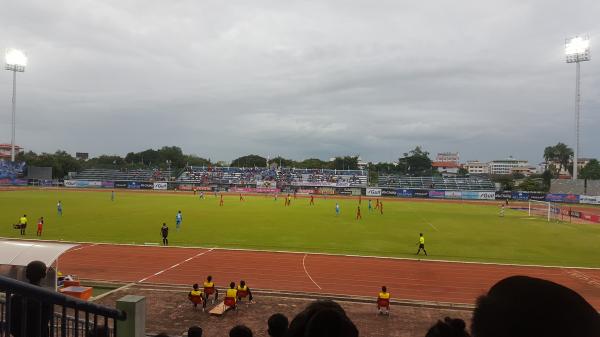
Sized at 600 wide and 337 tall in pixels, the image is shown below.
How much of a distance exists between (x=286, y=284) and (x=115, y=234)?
16.3 meters

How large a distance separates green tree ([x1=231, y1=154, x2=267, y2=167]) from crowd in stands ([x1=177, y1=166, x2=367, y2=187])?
5350 centimetres

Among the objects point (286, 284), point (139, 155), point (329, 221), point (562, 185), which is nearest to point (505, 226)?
point (329, 221)

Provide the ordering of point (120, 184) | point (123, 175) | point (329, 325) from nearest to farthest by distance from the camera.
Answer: point (329, 325) → point (120, 184) → point (123, 175)

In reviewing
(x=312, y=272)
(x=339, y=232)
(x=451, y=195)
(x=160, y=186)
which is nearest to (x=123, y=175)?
(x=160, y=186)

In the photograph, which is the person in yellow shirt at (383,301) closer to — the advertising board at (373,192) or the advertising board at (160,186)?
the advertising board at (373,192)

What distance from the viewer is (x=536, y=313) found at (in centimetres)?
147

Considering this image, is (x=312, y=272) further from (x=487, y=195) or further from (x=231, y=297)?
(x=487, y=195)

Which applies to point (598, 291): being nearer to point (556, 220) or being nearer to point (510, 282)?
point (510, 282)

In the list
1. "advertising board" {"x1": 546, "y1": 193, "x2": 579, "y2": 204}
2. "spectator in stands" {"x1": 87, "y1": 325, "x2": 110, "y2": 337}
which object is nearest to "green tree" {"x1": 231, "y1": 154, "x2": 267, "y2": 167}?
"advertising board" {"x1": 546, "y1": 193, "x2": 579, "y2": 204}

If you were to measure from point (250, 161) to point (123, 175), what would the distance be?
211ft

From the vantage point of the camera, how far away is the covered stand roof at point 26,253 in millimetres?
12180

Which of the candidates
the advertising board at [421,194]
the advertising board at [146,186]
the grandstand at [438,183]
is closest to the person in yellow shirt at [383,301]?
the advertising board at [421,194]

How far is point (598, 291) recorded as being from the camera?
1708cm

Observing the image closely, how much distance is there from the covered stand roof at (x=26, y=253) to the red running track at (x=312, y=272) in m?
4.87
